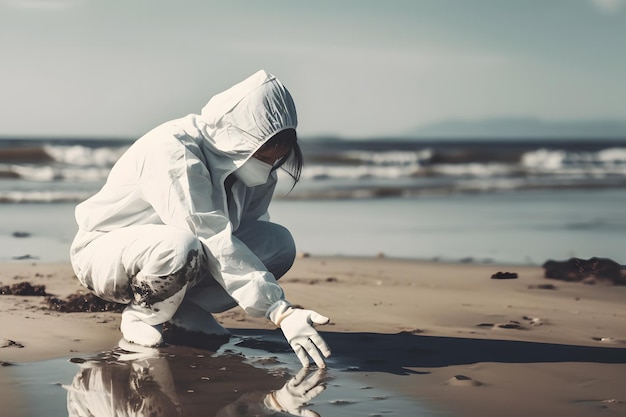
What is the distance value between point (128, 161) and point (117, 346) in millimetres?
793

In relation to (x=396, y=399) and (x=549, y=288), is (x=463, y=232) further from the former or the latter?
(x=396, y=399)

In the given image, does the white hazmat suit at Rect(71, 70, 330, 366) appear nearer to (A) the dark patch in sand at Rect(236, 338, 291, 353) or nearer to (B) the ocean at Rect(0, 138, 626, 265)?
(A) the dark patch in sand at Rect(236, 338, 291, 353)

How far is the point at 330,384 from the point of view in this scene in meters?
3.16

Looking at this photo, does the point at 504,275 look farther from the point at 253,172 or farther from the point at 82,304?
the point at 253,172

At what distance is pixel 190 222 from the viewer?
11.0ft

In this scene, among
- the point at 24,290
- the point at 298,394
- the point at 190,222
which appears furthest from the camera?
the point at 24,290

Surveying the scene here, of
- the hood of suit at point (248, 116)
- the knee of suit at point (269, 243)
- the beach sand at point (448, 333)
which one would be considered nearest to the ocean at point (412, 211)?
the beach sand at point (448, 333)

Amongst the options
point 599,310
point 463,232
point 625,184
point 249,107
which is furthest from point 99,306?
point 625,184

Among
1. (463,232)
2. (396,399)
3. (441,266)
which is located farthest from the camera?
(463,232)

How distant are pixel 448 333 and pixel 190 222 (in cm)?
151

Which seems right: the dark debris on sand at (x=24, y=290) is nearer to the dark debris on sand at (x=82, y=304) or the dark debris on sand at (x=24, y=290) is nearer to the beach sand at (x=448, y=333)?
the beach sand at (x=448, y=333)

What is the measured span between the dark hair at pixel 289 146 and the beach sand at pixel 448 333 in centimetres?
79

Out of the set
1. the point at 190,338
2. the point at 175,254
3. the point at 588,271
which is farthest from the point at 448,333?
the point at 588,271

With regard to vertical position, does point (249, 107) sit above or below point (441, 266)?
above
